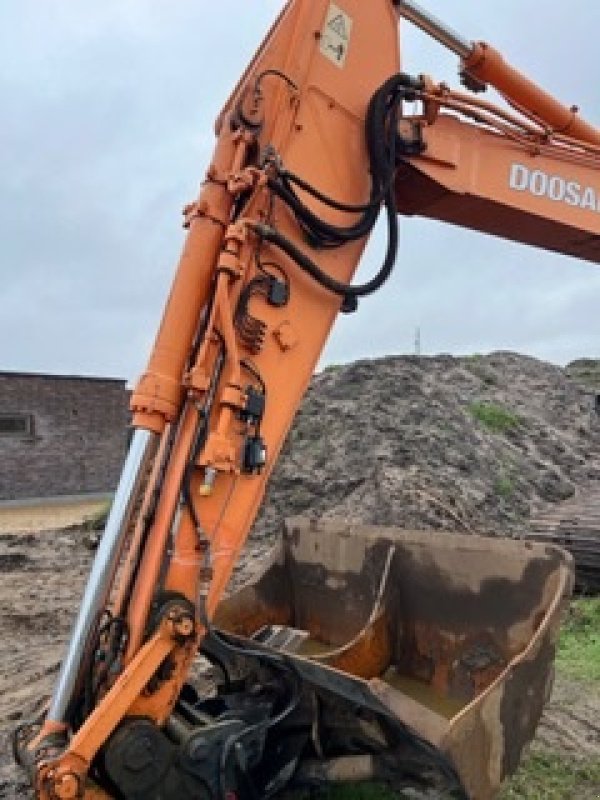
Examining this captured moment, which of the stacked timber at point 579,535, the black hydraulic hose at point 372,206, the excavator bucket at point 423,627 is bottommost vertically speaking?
the excavator bucket at point 423,627

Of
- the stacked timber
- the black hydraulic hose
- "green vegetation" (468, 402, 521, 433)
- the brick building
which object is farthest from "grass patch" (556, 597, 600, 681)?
the brick building

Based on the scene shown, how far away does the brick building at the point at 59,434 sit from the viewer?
20.9 m

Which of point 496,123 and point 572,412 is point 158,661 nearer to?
point 496,123

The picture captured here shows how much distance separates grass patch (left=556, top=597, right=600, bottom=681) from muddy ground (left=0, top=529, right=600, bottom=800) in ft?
0.88

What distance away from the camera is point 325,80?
308cm

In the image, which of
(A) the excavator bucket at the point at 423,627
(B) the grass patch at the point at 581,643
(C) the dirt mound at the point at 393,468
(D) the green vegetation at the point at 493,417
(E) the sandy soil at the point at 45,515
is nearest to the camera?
(A) the excavator bucket at the point at 423,627

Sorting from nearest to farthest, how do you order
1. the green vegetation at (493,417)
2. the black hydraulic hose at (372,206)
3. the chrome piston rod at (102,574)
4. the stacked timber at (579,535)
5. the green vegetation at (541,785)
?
1. the chrome piston rod at (102,574)
2. the black hydraulic hose at (372,206)
3. the green vegetation at (541,785)
4. the stacked timber at (579,535)
5. the green vegetation at (493,417)

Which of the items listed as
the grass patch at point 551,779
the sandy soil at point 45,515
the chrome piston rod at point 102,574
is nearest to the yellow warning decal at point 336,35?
the chrome piston rod at point 102,574

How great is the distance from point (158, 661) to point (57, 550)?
811 cm

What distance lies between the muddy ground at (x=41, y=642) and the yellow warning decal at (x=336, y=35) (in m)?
3.07

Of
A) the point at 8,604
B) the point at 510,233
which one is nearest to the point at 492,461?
the point at 8,604

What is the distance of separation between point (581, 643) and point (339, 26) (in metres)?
4.19

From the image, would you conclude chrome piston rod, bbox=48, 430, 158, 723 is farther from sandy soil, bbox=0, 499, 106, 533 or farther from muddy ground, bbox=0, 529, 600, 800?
sandy soil, bbox=0, 499, 106, 533

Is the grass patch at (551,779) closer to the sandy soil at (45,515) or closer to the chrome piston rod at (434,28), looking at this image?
the chrome piston rod at (434,28)
